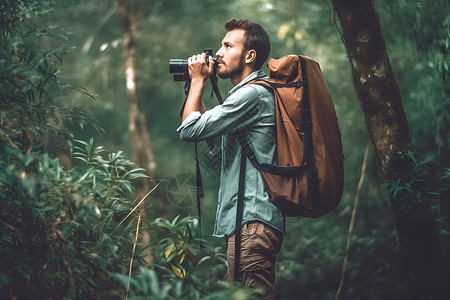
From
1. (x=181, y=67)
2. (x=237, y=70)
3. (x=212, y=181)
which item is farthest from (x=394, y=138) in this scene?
(x=181, y=67)

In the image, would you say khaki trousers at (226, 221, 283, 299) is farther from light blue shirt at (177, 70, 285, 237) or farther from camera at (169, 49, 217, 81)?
camera at (169, 49, 217, 81)

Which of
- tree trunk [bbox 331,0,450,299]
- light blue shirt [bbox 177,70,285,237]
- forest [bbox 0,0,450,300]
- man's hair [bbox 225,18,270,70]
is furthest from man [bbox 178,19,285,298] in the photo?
tree trunk [bbox 331,0,450,299]

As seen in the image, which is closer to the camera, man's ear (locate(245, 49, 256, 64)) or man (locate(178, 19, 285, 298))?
man (locate(178, 19, 285, 298))

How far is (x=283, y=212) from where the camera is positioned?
2.37 metres

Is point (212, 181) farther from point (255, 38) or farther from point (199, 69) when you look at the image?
point (255, 38)

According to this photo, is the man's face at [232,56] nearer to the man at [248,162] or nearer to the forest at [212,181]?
the man at [248,162]

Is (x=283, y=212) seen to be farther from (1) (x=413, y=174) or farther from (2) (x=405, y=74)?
(2) (x=405, y=74)

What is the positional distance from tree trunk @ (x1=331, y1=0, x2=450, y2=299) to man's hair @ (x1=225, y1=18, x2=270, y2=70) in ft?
1.70

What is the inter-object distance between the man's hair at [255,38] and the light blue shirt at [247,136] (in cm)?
35

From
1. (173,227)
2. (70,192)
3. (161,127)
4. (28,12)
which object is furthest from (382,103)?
(161,127)

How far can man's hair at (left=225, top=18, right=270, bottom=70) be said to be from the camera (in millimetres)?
2645

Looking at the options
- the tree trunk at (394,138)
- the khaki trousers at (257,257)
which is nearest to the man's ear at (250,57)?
the tree trunk at (394,138)

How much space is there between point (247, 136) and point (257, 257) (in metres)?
0.69

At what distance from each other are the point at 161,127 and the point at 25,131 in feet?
33.8
